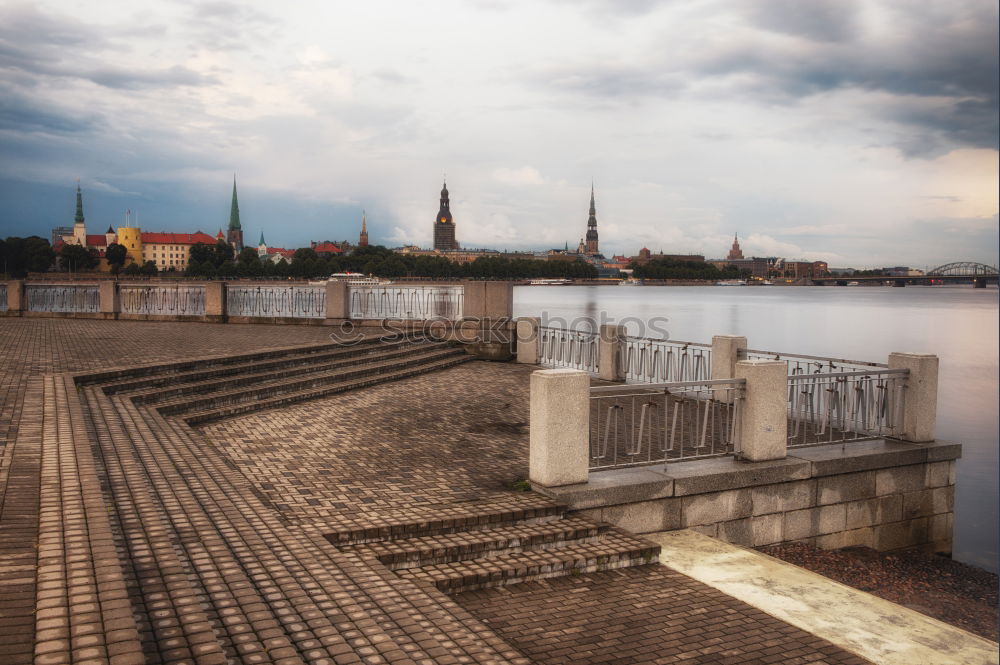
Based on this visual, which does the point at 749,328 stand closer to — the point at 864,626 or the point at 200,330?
the point at 200,330

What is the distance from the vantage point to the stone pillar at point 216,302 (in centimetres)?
2378

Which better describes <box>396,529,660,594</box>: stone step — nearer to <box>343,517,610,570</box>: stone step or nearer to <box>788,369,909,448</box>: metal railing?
<box>343,517,610,570</box>: stone step

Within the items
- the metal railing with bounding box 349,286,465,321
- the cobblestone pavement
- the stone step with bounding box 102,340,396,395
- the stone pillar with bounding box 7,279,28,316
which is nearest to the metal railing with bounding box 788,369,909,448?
the cobblestone pavement

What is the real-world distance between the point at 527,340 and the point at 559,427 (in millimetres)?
11033

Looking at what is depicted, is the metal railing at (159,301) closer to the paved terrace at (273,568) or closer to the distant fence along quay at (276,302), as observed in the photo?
the distant fence along quay at (276,302)

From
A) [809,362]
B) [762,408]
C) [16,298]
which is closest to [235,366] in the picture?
[762,408]

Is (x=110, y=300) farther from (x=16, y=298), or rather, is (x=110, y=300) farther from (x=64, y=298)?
(x=16, y=298)

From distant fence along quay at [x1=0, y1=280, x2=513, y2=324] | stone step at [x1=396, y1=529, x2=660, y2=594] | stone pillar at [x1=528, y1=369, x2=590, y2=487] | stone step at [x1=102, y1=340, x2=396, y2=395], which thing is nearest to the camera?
stone step at [x1=396, y1=529, x2=660, y2=594]

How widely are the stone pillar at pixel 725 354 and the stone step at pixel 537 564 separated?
6.33 meters

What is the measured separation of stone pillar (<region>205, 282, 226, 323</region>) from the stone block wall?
19330mm

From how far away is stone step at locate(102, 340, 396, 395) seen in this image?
36.2 feet

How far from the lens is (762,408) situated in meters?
8.01

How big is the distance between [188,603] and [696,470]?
5.31m

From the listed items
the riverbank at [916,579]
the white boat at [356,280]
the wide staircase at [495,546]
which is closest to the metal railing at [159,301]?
the white boat at [356,280]
